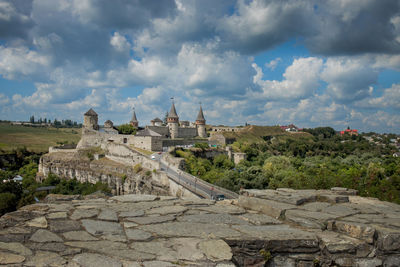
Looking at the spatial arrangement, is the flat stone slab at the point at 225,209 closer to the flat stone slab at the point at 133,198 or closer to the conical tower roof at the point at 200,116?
the flat stone slab at the point at 133,198

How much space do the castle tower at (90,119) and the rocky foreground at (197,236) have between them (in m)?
54.0

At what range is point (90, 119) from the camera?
5503cm

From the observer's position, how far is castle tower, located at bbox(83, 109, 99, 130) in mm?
54844

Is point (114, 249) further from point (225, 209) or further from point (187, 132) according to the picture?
point (187, 132)

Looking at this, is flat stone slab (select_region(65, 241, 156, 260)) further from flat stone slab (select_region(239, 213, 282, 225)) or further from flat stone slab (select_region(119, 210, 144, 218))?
flat stone slab (select_region(239, 213, 282, 225))

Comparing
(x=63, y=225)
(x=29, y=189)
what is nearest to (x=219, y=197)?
(x=63, y=225)

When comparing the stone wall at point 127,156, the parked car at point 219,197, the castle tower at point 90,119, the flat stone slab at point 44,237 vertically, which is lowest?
the parked car at point 219,197

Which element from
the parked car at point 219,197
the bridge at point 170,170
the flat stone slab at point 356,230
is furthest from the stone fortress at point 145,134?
the flat stone slab at point 356,230

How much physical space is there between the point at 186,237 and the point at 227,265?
2.44 ft

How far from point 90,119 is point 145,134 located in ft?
53.1

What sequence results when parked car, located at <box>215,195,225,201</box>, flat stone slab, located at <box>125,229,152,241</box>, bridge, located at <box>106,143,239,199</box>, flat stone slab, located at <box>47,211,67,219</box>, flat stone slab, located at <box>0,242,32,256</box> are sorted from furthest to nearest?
bridge, located at <box>106,143,239,199</box>
parked car, located at <box>215,195,225,201</box>
flat stone slab, located at <box>47,211,67,219</box>
flat stone slab, located at <box>125,229,152,241</box>
flat stone slab, located at <box>0,242,32,256</box>

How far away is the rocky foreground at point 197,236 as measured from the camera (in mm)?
2871

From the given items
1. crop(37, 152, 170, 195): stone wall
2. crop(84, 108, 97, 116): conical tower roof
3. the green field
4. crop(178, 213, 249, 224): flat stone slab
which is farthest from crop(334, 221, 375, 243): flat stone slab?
the green field

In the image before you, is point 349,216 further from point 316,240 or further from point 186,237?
point 186,237
